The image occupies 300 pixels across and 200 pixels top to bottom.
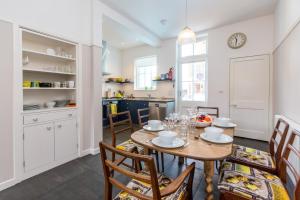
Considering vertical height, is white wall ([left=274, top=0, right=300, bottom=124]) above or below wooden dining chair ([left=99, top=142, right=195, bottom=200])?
above

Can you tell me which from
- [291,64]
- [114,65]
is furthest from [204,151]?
[114,65]

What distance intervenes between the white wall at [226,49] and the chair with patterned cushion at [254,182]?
113 inches

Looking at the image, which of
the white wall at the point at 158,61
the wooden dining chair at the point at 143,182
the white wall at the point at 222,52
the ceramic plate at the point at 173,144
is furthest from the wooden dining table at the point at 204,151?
the white wall at the point at 158,61

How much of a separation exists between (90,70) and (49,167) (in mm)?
1722

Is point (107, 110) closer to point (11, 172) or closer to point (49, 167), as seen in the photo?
point (49, 167)

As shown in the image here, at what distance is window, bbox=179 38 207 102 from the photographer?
4484 millimetres

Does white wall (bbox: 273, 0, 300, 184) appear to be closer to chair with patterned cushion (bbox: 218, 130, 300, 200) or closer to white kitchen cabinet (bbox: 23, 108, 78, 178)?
chair with patterned cushion (bbox: 218, 130, 300, 200)

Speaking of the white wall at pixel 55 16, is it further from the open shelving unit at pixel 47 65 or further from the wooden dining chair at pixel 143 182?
the wooden dining chair at pixel 143 182

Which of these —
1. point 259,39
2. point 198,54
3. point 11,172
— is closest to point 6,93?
point 11,172

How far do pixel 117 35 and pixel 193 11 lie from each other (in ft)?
7.71

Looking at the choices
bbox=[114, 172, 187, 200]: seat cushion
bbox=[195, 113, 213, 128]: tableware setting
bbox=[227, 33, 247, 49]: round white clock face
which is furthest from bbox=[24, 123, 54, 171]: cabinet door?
bbox=[227, 33, 247, 49]: round white clock face

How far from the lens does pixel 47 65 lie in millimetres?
2705

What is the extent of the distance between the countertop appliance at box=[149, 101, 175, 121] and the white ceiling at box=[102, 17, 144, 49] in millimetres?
2006

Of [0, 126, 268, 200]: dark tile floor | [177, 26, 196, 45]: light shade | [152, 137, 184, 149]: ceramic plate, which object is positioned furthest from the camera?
[177, 26, 196, 45]: light shade
